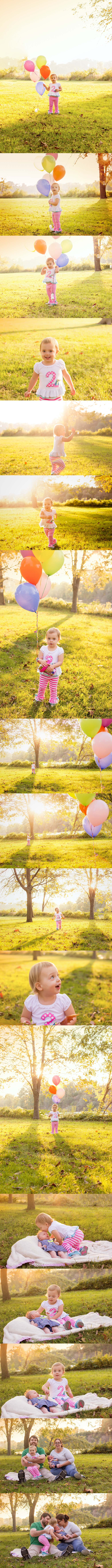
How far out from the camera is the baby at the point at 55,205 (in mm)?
7605

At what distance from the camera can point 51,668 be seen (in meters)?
6.84

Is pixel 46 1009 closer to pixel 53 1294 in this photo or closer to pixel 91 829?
pixel 91 829

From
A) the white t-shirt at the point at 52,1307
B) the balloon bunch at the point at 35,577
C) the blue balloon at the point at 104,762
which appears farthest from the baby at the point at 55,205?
the white t-shirt at the point at 52,1307

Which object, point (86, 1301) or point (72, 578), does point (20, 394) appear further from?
point (86, 1301)

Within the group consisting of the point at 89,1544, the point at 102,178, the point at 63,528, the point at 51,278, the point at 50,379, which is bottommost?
the point at 89,1544

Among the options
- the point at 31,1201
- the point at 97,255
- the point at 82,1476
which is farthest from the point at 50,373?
the point at 82,1476

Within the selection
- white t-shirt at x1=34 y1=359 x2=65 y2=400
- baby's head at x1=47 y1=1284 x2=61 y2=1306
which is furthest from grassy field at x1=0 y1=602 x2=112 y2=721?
baby's head at x1=47 y1=1284 x2=61 y2=1306

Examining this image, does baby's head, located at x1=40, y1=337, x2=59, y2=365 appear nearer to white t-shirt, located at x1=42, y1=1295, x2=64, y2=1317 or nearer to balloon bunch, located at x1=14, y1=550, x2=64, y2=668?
balloon bunch, located at x1=14, y1=550, x2=64, y2=668

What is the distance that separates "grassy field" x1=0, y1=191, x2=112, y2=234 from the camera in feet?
25.0

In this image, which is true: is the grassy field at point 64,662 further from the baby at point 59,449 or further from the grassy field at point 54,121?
the grassy field at point 54,121

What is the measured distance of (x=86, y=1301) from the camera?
6566 mm

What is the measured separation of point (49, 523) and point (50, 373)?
106cm

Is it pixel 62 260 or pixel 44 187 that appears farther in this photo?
pixel 44 187

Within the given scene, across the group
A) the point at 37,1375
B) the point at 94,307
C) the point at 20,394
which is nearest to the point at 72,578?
the point at 20,394
